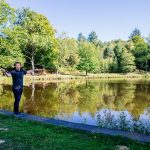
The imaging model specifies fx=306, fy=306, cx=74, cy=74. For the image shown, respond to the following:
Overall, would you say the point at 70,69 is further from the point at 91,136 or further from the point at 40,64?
the point at 91,136

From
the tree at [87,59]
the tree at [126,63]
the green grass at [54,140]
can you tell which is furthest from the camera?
the tree at [126,63]

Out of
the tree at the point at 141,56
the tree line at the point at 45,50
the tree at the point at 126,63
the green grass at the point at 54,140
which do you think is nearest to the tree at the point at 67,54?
the tree line at the point at 45,50

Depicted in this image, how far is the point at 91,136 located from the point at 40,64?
5983 centimetres

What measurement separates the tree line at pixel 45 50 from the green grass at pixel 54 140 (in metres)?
35.0

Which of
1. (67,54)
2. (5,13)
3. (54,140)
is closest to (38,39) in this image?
(67,54)

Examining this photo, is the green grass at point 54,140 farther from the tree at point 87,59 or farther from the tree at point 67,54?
the tree at point 87,59

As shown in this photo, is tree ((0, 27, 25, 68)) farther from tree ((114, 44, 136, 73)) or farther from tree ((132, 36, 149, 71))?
tree ((132, 36, 149, 71))

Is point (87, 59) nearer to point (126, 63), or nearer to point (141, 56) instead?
point (126, 63)

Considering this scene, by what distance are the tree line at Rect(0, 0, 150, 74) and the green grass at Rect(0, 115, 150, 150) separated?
115 ft

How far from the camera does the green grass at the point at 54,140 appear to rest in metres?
8.10

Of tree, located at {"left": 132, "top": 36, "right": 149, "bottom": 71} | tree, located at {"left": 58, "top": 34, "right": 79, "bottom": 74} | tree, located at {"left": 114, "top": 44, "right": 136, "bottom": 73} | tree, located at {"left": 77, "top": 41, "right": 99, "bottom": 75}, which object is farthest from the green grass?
tree, located at {"left": 132, "top": 36, "right": 149, "bottom": 71}

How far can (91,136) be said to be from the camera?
9.27 m

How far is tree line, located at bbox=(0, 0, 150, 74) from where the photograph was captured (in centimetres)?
4516

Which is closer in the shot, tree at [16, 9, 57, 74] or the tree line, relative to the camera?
the tree line
